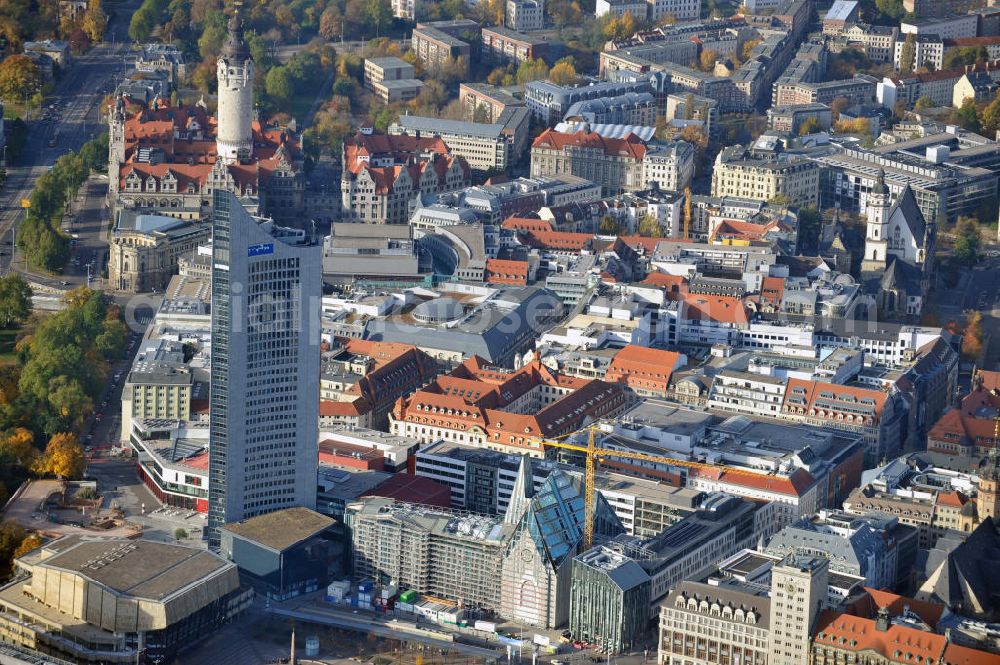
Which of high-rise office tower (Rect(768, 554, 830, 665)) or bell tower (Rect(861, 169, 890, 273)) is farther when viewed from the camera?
bell tower (Rect(861, 169, 890, 273))

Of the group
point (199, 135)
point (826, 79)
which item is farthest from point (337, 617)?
point (826, 79)

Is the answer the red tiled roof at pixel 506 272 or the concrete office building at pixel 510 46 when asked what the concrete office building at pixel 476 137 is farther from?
the red tiled roof at pixel 506 272

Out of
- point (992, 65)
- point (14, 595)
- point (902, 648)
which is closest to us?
point (902, 648)

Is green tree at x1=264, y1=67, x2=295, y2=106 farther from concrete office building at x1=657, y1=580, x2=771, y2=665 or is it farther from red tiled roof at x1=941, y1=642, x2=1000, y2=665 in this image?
red tiled roof at x1=941, y1=642, x2=1000, y2=665

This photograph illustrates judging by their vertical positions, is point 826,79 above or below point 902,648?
above

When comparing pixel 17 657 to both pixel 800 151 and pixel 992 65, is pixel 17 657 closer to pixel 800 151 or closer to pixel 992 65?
pixel 800 151

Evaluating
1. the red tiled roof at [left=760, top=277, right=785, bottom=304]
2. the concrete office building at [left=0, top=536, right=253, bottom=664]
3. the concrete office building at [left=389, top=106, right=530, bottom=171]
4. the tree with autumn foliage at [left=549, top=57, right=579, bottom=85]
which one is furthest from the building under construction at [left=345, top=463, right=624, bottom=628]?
the tree with autumn foliage at [left=549, top=57, right=579, bottom=85]

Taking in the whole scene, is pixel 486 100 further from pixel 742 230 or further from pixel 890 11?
pixel 890 11
